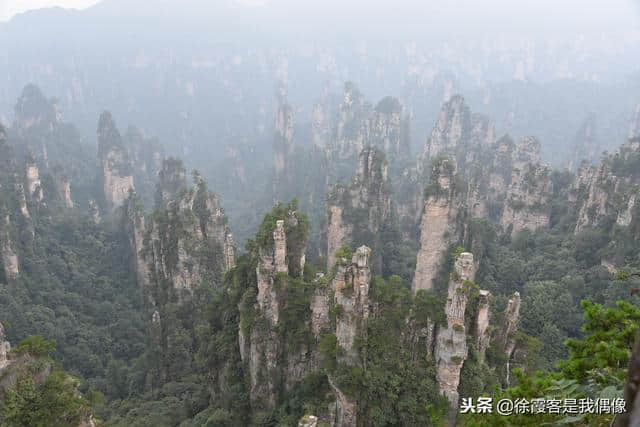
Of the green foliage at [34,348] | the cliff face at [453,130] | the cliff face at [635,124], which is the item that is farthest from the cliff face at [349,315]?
the cliff face at [635,124]

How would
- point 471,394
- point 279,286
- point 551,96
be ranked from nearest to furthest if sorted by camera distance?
1. point 471,394
2. point 279,286
3. point 551,96

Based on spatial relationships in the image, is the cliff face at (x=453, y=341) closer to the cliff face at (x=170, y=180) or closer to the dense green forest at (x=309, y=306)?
the dense green forest at (x=309, y=306)

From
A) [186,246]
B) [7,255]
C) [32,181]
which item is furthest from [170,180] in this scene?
[186,246]

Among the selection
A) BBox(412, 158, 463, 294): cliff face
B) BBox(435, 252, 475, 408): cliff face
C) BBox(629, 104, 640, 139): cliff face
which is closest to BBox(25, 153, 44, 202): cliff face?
BBox(412, 158, 463, 294): cliff face

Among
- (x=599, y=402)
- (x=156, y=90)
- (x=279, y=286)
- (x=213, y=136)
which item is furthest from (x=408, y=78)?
(x=599, y=402)

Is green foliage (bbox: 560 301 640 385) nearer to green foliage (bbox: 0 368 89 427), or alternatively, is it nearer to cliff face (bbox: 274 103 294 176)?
green foliage (bbox: 0 368 89 427)

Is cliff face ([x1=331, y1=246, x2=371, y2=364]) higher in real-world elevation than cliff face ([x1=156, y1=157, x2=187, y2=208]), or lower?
higher

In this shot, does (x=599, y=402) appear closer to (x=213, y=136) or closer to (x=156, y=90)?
(x=213, y=136)
